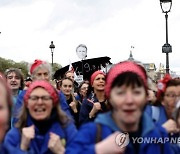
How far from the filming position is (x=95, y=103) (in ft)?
19.1

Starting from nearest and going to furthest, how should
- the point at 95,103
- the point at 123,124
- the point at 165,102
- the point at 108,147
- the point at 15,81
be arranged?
the point at 108,147, the point at 123,124, the point at 165,102, the point at 95,103, the point at 15,81

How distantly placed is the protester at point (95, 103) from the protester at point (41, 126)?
1997 mm

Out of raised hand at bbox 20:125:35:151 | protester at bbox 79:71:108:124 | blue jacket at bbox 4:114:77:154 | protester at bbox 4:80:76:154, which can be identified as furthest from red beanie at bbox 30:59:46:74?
raised hand at bbox 20:125:35:151

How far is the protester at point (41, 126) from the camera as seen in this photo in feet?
11.1

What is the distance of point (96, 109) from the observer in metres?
5.75

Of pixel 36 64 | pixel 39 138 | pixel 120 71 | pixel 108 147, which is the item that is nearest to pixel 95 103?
pixel 36 64

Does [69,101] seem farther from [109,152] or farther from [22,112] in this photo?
[109,152]

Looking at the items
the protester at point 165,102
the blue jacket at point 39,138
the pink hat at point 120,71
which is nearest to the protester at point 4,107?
the pink hat at point 120,71

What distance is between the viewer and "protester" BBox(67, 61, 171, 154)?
2.55 m

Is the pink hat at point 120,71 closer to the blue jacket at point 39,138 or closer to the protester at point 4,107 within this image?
the protester at point 4,107

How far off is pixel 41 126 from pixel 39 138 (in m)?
0.18

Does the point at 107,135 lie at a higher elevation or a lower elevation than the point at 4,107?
lower

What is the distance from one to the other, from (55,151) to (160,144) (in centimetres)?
98

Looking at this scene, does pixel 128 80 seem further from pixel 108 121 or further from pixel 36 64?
pixel 36 64
